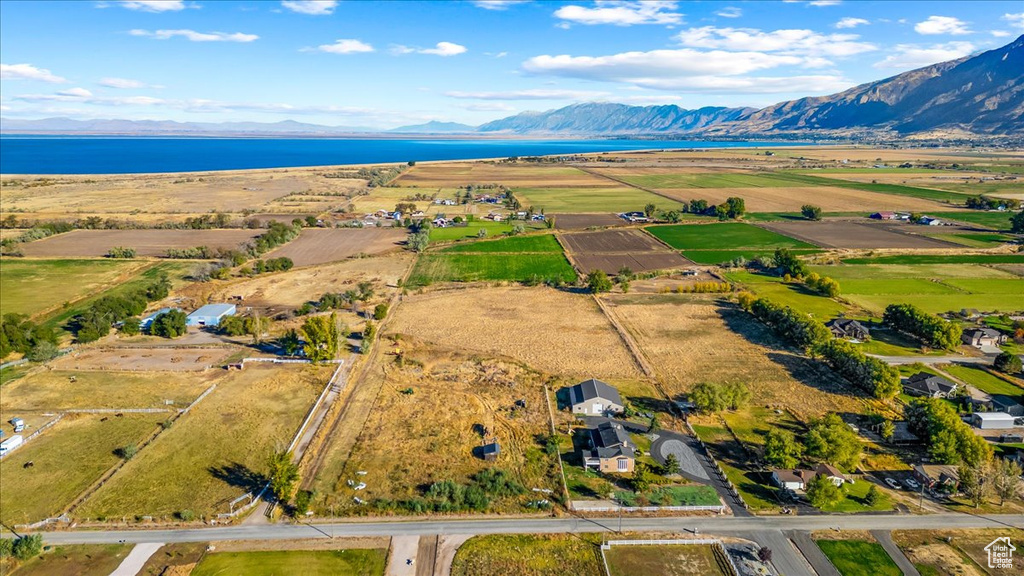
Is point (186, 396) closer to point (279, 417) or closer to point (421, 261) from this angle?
point (279, 417)

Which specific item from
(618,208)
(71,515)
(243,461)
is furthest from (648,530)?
(618,208)

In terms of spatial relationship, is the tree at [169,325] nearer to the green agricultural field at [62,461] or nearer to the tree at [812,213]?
the green agricultural field at [62,461]

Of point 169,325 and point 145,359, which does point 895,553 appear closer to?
point 145,359

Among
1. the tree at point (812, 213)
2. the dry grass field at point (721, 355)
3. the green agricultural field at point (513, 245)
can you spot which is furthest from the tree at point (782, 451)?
the tree at point (812, 213)

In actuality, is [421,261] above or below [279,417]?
above

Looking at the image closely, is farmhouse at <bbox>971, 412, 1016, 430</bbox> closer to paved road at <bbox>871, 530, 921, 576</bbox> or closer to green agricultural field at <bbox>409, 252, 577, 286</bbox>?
paved road at <bbox>871, 530, 921, 576</bbox>

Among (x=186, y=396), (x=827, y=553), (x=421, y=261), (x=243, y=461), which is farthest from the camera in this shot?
(x=421, y=261)

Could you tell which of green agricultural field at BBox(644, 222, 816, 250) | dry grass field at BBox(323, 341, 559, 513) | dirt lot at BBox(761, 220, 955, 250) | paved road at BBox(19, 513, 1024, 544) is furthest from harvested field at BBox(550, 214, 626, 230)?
paved road at BBox(19, 513, 1024, 544)

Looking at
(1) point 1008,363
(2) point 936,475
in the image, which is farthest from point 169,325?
(1) point 1008,363
